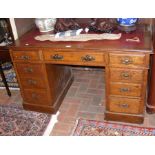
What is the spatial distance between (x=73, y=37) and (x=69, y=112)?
36.6 inches

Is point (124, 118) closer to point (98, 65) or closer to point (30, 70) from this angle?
point (98, 65)

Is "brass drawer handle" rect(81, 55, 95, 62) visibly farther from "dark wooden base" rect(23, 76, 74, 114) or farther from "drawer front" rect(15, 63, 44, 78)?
"dark wooden base" rect(23, 76, 74, 114)

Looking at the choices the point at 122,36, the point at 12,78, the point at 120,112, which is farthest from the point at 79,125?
the point at 12,78

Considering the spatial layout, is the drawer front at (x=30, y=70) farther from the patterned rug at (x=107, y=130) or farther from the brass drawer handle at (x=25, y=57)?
the patterned rug at (x=107, y=130)

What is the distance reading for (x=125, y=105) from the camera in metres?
2.22

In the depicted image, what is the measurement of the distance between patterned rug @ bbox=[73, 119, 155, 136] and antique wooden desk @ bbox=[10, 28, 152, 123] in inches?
3.6

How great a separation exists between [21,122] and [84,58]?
110 cm

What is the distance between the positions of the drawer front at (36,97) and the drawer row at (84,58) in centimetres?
43

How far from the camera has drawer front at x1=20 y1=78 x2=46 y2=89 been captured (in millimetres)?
2367

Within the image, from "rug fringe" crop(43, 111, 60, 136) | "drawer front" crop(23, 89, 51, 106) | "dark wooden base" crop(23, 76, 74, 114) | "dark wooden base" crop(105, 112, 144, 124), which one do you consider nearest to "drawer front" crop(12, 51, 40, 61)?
"drawer front" crop(23, 89, 51, 106)

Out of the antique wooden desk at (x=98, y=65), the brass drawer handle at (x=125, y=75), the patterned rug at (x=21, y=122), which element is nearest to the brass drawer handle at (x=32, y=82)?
the antique wooden desk at (x=98, y=65)

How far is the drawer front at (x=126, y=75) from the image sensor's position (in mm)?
1974

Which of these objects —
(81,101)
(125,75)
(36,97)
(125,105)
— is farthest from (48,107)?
(125,75)

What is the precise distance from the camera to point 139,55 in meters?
1.86
